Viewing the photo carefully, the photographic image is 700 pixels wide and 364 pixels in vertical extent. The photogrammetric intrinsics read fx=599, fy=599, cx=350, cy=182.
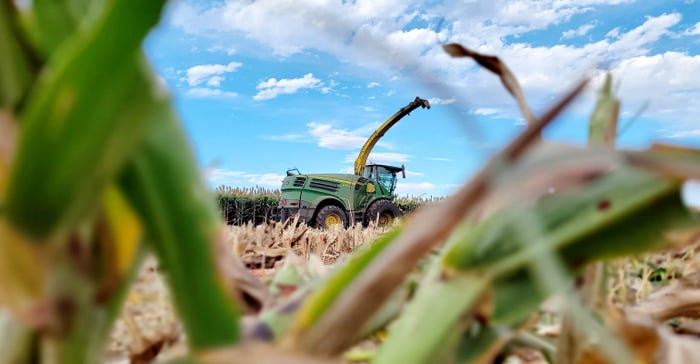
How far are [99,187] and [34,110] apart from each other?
0.04 m

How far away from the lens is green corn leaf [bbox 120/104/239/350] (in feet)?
0.83

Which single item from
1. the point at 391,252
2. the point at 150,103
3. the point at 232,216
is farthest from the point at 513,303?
the point at 232,216

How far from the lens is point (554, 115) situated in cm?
26

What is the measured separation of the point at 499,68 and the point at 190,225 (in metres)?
0.22

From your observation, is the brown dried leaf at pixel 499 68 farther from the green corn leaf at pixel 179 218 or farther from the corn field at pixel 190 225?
the green corn leaf at pixel 179 218

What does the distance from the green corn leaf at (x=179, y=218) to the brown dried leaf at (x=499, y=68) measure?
0.20 meters

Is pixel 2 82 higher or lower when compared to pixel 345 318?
higher

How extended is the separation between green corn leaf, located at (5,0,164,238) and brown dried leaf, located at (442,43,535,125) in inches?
8.6

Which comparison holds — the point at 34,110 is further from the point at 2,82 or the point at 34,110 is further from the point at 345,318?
the point at 345,318

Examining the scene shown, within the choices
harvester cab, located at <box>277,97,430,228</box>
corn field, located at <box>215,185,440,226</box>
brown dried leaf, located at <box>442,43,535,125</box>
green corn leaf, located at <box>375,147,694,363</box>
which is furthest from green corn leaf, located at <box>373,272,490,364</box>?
corn field, located at <box>215,185,440,226</box>

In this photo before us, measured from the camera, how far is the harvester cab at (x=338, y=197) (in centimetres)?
1538

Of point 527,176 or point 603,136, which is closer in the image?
point 527,176

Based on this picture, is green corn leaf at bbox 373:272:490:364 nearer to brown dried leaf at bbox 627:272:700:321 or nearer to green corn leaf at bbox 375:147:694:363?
green corn leaf at bbox 375:147:694:363

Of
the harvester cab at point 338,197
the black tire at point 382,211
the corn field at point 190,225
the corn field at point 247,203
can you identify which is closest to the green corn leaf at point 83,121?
the corn field at point 190,225
